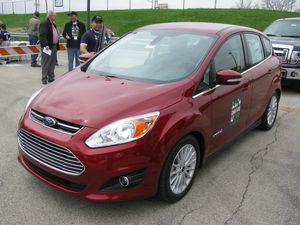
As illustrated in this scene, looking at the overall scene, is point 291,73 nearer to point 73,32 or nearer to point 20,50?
point 73,32

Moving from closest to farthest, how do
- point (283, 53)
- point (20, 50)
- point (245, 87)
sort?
point (245, 87)
point (283, 53)
point (20, 50)

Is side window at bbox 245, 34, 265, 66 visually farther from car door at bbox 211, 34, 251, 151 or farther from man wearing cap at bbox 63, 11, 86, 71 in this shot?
man wearing cap at bbox 63, 11, 86, 71

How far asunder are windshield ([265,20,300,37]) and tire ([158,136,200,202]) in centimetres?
719

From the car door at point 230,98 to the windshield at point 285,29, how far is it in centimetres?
Answer: 572

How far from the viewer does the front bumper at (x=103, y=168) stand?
303 cm

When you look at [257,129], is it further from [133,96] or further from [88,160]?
[88,160]

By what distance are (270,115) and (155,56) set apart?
266cm

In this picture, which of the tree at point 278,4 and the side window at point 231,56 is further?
the tree at point 278,4

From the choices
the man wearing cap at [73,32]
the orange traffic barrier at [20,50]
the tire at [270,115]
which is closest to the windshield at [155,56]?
the tire at [270,115]

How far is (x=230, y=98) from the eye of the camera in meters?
4.26

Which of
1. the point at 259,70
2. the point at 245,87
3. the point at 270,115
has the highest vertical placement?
the point at 259,70

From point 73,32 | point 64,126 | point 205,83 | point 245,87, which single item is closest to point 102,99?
point 64,126

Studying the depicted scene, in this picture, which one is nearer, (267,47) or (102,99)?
(102,99)

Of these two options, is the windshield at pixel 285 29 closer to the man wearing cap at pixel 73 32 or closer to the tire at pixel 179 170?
the man wearing cap at pixel 73 32
